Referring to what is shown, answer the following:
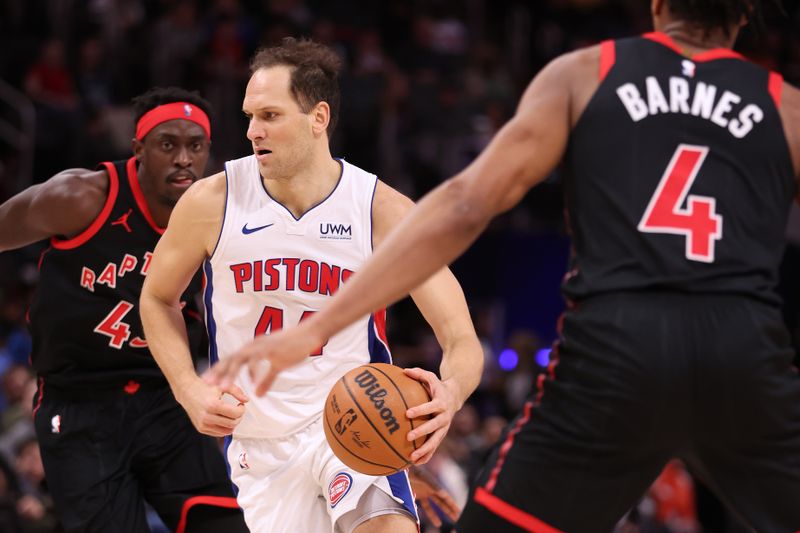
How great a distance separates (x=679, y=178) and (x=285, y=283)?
79.6 inches

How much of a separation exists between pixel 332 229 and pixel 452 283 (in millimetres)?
550

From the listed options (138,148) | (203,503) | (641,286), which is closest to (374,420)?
(641,286)

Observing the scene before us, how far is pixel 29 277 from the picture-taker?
36.9 ft

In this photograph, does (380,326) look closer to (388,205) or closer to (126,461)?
(388,205)

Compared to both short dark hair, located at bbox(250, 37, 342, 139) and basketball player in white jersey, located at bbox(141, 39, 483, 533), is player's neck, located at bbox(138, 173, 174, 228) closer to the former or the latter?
basketball player in white jersey, located at bbox(141, 39, 483, 533)

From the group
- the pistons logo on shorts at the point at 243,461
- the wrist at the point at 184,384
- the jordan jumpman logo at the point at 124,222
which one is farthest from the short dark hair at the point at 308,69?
the pistons logo on shorts at the point at 243,461

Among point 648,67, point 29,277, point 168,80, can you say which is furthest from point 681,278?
point 168,80

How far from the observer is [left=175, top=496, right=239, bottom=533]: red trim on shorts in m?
5.30

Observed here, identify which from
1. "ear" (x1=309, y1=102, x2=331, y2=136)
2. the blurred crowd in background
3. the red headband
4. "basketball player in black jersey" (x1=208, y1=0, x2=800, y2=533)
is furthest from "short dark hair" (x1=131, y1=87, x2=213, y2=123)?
the blurred crowd in background

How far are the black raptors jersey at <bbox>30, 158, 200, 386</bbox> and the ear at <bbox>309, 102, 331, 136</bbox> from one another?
110 centimetres

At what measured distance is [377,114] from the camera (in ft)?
44.8

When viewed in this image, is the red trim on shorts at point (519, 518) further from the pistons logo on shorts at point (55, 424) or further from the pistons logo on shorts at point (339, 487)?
the pistons logo on shorts at point (55, 424)

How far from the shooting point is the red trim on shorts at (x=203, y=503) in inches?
209

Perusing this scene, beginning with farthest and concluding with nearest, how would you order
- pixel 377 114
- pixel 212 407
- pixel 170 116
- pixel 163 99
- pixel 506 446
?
1. pixel 377 114
2. pixel 163 99
3. pixel 170 116
4. pixel 212 407
5. pixel 506 446
